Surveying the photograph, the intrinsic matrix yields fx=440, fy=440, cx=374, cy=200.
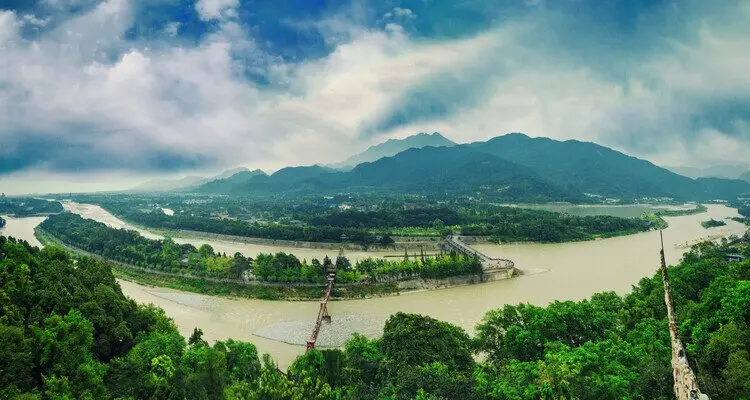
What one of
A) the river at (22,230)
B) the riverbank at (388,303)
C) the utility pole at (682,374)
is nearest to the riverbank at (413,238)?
the riverbank at (388,303)

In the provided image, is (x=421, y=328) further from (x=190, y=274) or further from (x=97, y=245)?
(x=97, y=245)

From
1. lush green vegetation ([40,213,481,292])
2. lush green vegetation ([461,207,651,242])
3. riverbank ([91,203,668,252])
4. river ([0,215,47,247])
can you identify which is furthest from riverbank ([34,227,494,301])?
river ([0,215,47,247])

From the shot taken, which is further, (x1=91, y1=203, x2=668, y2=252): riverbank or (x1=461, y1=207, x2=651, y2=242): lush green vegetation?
(x1=461, y1=207, x2=651, y2=242): lush green vegetation

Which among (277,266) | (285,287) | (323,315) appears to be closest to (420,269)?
(285,287)

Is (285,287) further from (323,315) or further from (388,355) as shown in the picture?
(388,355)

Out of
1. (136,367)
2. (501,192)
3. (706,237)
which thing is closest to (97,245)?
(136,367)

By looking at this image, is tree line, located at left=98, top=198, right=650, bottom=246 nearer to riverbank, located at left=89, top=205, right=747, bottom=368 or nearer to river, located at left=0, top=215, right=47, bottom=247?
riverbank, located at left=89, top=205, right=747, bottom=368
